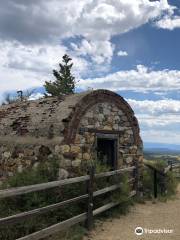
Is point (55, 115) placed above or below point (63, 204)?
above

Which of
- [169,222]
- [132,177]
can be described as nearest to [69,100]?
[132,177]

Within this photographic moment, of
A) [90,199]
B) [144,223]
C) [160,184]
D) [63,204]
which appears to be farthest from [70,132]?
[160,184]

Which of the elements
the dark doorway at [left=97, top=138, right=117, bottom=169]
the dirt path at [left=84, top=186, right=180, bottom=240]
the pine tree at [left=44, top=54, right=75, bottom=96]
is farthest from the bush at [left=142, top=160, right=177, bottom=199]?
the pine tree at [left=44, top=54, right=75, bottom=96]

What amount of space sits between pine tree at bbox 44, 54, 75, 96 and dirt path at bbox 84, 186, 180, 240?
16.6 m

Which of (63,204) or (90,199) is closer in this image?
(63,204)

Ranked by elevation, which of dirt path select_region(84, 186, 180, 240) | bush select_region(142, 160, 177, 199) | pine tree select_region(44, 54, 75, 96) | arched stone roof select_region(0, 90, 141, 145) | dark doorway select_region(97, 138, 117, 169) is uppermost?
pine tree select_region(44, 54, 75, 96)

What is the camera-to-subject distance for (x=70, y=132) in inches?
425

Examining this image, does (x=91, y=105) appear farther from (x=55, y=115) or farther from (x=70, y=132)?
(x=70, y=132)

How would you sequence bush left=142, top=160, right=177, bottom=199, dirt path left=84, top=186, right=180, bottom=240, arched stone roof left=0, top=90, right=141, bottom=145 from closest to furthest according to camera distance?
dirt path left=84, top=186, right=180, bottom=240
arched stone roof left=0, top=90, right=141, bottom=145
bush left=142, top=160, right=177, bottom=199

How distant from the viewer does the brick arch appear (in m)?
10.9

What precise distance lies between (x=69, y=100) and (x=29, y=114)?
160 cm

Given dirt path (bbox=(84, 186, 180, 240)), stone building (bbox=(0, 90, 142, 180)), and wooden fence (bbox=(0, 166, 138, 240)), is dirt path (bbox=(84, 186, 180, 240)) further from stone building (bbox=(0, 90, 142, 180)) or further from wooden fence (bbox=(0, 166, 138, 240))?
stone building (bbox=(0, 90, 142, 180))

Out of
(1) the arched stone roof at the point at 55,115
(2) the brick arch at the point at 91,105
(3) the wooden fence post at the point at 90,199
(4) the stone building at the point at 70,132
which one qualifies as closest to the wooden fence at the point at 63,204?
(3) the wooden fence post at the point at 90,199

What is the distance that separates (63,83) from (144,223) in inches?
793
